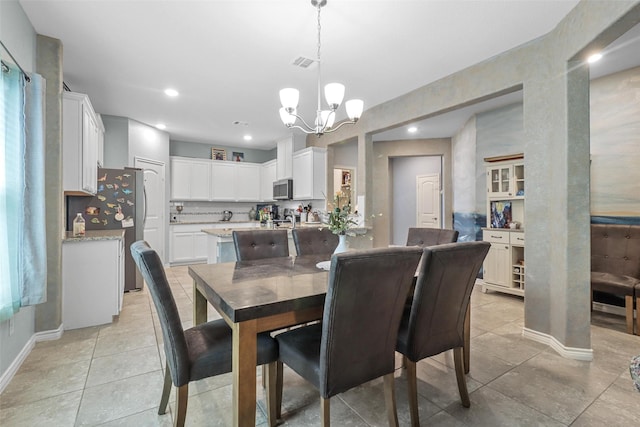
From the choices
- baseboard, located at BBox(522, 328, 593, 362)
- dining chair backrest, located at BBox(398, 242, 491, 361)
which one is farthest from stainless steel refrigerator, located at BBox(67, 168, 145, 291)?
baseboard, located at BBox(522, 328, 593, 362)

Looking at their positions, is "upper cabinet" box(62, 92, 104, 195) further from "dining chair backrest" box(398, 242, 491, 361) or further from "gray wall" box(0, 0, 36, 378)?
"dining chair backrest" box(398, 242, 491, 361)

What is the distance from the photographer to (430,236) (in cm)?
297

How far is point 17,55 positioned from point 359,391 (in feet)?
11.1

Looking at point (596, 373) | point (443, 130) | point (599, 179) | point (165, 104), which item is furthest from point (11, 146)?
point (443, 130)

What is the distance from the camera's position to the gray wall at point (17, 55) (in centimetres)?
207

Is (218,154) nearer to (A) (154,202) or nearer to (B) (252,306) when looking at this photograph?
(A) (154,202)

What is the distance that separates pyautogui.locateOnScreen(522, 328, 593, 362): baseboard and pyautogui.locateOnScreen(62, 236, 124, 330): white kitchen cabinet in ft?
13.2

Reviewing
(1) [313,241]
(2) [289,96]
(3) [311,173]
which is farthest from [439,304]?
(3) [311,173]

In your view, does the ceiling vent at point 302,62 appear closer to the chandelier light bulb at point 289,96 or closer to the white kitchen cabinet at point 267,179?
the chandelier light bulb at point 289,96

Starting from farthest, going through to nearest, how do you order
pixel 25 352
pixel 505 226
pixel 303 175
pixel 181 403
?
pixel 303 175 → pixel 505 226 → pixel 25 352 → pixel 181 403

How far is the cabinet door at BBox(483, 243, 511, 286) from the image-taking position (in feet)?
13.1

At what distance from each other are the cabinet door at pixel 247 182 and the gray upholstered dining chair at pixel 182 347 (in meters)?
5.64

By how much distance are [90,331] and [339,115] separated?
4.24 m

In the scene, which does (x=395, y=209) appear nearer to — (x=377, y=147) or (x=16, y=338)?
(x=377, y=147)
